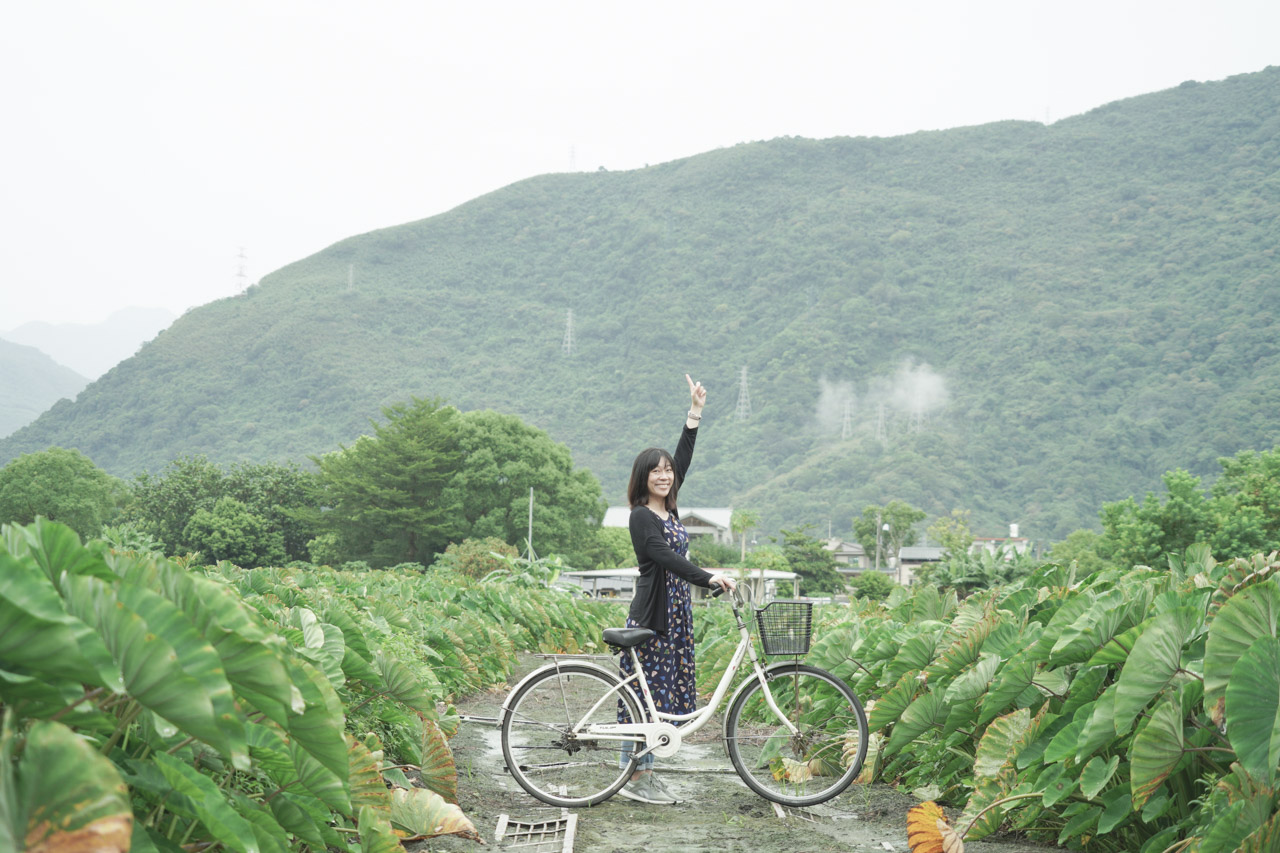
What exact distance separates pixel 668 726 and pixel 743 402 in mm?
138177

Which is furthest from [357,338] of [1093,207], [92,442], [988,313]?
[1093,207]

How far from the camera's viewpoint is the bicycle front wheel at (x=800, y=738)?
468cm

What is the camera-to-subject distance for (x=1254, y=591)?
2627mm

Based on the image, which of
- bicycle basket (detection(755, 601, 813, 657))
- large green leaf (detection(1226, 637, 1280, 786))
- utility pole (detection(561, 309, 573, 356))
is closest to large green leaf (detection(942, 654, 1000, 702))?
bicycle basket (detection(755, 601, 813, 657))

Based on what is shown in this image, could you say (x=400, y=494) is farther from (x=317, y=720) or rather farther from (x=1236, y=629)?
(x=1236, y=629)

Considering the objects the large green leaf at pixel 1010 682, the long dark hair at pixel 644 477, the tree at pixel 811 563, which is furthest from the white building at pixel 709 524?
the large green leaf at pixel 1010 682

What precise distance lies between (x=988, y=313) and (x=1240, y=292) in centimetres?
3528

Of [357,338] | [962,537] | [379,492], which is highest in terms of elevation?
[357,338]

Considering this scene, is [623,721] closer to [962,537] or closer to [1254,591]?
[1254,591]

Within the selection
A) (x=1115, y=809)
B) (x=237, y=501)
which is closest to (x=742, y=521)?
(x=237, y=501)

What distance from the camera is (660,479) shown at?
5.05 m

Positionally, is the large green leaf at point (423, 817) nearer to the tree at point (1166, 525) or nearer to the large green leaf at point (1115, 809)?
the large green leaf at point (1115, 809)

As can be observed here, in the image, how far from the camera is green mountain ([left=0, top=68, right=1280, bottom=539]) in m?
110

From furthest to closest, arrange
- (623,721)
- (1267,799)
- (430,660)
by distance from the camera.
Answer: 1. (430,660)
2. (623,721)
3. (1267,799)
